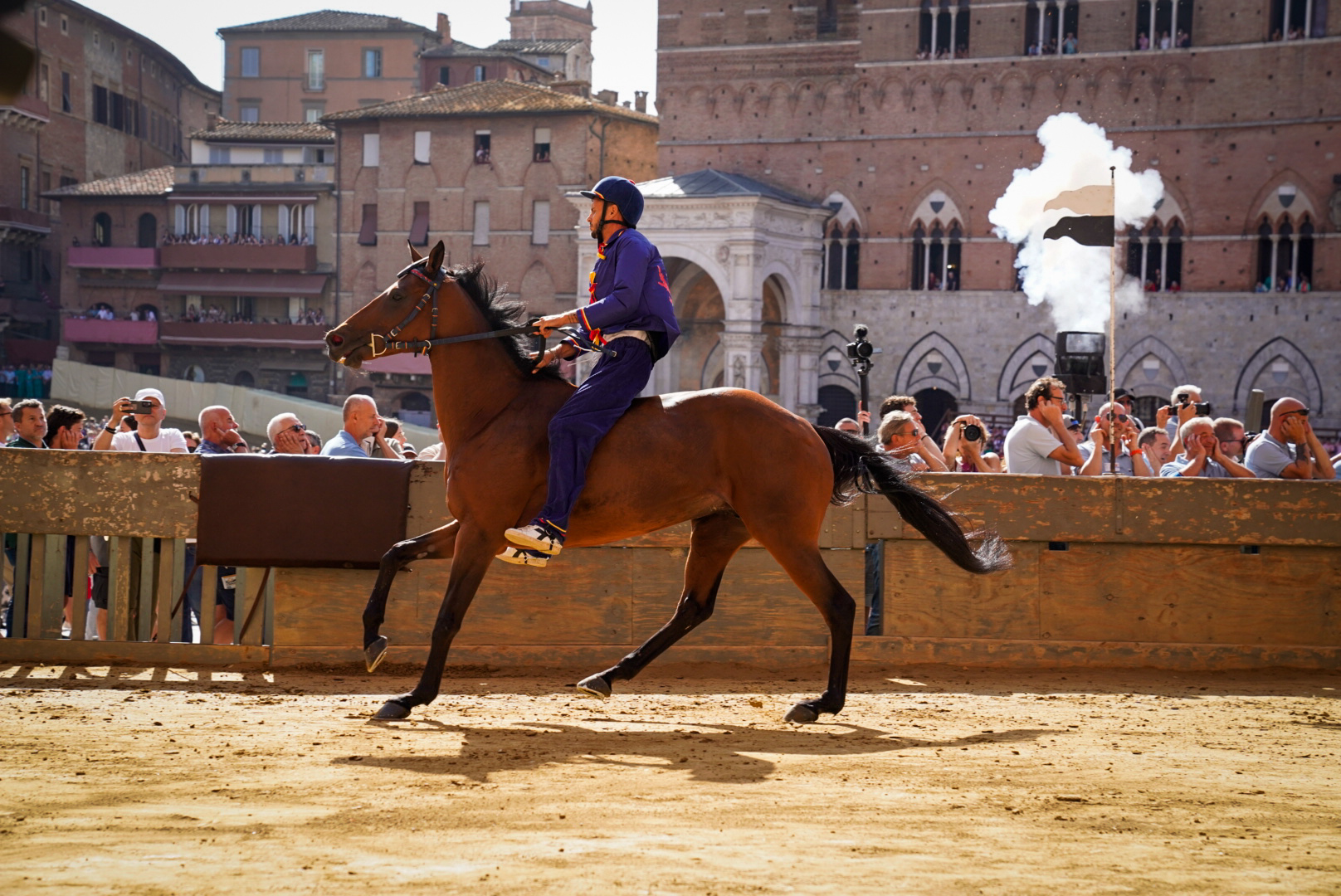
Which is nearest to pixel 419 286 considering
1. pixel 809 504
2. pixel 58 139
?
pixel 809 504

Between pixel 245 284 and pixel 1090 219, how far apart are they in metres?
48.1

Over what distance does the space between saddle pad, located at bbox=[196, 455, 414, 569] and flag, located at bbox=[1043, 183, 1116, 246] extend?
7478mm

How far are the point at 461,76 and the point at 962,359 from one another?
110ft

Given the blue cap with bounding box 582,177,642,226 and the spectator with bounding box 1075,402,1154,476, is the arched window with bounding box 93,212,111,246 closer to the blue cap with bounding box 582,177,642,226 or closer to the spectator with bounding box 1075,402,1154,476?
the spectator with bounding box 1075,402,1154,476

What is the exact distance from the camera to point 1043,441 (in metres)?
10.8

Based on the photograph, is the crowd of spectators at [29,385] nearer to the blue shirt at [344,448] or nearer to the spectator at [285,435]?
the spectator at [285,435]

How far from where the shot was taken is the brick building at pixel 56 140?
55.1 m

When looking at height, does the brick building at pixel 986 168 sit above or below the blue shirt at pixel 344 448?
above

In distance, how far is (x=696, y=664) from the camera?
368 inches

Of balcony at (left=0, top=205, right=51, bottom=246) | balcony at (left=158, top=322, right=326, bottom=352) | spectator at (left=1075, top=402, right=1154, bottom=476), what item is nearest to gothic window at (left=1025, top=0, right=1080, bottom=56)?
balcony at (left=158, top=322, right=326, bottom=352)

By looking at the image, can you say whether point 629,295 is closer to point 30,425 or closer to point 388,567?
point 388,567

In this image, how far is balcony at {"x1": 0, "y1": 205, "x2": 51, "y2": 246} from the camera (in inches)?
2144

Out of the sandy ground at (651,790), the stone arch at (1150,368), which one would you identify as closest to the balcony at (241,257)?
the stone arch at (1150,368)

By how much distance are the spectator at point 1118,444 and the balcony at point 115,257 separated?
51.7 metres
